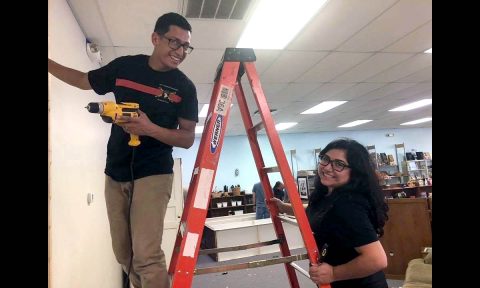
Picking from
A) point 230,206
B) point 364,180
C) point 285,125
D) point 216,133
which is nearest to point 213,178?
point 216,133

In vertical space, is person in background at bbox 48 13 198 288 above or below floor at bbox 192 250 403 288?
above

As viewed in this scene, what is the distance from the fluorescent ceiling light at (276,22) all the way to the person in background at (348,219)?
4.79ft

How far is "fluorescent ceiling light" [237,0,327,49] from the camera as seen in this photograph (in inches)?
100

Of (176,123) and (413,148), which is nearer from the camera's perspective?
(176,123)

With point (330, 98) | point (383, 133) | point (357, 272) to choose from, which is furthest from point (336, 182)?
point (383, 133)

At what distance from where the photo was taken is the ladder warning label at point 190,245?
42.7 inches

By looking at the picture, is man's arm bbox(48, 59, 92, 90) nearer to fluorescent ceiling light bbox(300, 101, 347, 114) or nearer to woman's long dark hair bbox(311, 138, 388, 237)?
woman's long dark hair bbox(311, 138, 388, 237)

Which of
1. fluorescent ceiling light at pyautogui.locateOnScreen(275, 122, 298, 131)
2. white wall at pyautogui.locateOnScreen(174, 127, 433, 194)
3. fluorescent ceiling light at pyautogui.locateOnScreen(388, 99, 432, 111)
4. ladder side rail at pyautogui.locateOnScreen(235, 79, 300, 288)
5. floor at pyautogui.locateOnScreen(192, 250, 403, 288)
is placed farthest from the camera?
white wall at pyautogui.locateOnScreen(174, 127, 433, 194)

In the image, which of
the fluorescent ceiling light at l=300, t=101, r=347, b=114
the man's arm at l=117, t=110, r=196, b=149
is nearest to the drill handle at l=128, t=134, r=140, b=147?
the man's arm at l=117, t=110, r=196, b=149

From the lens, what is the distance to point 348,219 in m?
1.37

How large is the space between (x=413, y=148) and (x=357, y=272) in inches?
465

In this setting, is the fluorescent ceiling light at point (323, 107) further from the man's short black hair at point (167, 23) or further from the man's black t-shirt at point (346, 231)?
the man's short black hair at point (167, 23)
